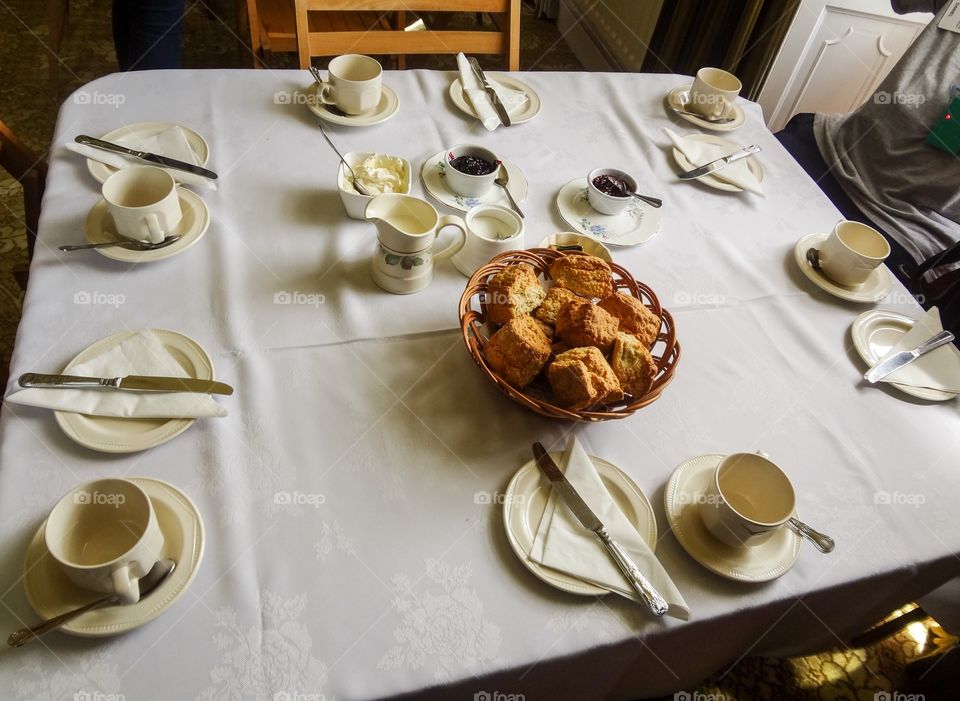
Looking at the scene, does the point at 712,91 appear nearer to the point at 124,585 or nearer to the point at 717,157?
the point at 717,157

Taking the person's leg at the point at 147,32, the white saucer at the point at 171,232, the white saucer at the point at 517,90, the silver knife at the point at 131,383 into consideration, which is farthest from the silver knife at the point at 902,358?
the person's leg at the point at 147,32

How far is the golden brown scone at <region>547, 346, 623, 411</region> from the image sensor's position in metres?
0.74

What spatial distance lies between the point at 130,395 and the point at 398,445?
0.31 m

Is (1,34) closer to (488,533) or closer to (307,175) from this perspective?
(307,175)

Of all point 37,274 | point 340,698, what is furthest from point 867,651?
point 37,274

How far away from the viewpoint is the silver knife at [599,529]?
2.13ft

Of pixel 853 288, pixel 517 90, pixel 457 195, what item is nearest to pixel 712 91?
pixel 517 90

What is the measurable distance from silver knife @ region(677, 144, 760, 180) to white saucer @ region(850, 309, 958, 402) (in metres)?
0.37

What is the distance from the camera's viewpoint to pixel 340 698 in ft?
1.89

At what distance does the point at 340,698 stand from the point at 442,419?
32 centimetres

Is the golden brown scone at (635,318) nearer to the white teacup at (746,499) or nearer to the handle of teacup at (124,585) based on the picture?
the white teacup at (746,499)

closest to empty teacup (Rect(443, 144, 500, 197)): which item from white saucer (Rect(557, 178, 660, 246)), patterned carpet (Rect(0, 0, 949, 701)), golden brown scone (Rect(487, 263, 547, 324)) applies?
white saucer (Rect(557, 178, 660, 246))

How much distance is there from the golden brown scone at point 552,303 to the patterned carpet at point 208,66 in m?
0.77

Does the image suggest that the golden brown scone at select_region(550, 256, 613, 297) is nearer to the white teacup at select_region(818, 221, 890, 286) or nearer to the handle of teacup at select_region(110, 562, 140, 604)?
the white teacup at select_region(818, 221, 890, 286)
